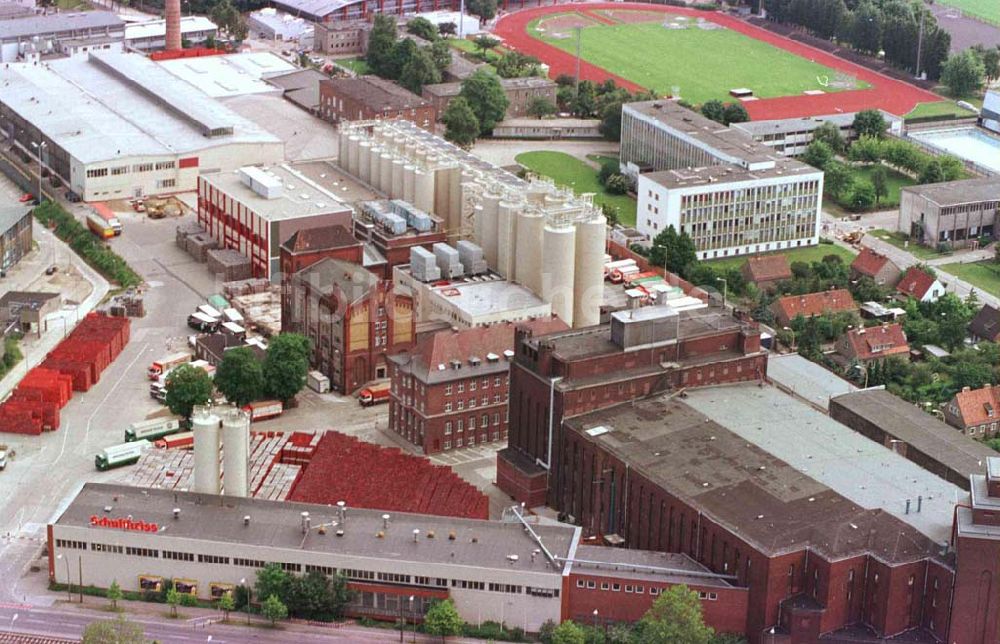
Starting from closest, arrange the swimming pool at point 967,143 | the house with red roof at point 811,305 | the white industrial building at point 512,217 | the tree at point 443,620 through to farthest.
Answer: the tree at point 443,620 → the white industrial building at point 512,217 → the house with red roof at point 811,305 → the swimming pool at point 967,143

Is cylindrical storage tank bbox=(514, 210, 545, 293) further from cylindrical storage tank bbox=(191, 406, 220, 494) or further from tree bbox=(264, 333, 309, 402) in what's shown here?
cylindrical storage tank bbox=(191, 406, 220, 494)

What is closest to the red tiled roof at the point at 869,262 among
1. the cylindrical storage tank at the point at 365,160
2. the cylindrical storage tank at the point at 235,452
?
the cylindrical storage tank at the point at 365,160

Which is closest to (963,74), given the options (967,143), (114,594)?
(967,143)

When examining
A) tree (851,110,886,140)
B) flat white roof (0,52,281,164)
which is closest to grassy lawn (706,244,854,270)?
tree (851,110,886,140)

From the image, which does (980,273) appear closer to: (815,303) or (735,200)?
(815,303)

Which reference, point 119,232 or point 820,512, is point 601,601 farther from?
point 119,232

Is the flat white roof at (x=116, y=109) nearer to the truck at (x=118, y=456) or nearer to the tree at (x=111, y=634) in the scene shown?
the truck at (x=118, y=456)

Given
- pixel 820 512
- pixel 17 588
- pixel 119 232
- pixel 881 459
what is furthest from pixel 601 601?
pixel 119 232
